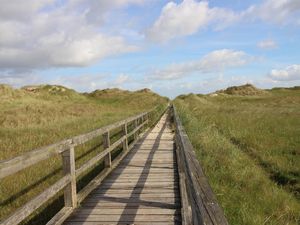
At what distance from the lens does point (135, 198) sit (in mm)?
6230

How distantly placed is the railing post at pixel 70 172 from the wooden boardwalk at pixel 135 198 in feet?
0.53

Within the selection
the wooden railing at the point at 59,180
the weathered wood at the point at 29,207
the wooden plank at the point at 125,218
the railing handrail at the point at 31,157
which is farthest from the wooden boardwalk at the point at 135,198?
the railing handrail at the point at 31,157

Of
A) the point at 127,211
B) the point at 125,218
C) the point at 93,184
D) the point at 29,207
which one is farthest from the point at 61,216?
the point at 93,184

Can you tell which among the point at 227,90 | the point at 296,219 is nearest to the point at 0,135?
the point at 296,219

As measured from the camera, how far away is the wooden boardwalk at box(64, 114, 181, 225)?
516cm

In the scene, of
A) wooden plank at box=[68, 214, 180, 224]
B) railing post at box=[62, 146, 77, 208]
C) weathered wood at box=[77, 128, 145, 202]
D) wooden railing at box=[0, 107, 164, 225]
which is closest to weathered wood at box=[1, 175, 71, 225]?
wooden railing at box=[0, 107, 164, 225]

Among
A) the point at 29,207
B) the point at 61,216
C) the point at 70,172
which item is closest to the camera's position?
the point at 29,207

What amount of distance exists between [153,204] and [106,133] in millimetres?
2661

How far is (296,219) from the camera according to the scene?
21.2 feet

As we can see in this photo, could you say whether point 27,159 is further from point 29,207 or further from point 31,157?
point 29,207

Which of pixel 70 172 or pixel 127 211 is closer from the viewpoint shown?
pixel 70 172

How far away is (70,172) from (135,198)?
138 centimetres

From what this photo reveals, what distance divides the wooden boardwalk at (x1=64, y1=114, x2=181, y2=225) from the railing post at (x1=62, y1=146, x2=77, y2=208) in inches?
6.4

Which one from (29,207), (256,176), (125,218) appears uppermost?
(29,207)
